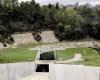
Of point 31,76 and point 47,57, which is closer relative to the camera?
point 31,76

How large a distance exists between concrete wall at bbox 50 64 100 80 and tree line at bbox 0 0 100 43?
2641 cm

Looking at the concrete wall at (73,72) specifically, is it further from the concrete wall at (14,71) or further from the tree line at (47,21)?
the tree line at (47,21)

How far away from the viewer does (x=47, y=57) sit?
40781mm

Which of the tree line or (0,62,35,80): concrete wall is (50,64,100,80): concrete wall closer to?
(0,62,35,80): concrete wall

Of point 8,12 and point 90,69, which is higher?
point 8,12

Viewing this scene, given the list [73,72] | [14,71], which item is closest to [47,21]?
[14,71]

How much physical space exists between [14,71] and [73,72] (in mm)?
9508

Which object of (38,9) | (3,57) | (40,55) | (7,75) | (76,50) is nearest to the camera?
(7,75)

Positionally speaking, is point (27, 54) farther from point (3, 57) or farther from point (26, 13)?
point (26, 13)

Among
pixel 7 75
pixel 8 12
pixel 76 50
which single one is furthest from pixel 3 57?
pixel 8 12

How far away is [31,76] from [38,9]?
31214mm

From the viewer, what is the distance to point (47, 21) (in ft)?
193

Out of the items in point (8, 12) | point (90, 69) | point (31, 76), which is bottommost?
point (31, 76)

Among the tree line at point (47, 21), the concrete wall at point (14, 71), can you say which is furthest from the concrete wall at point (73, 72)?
the tree line at point (47, 21)
